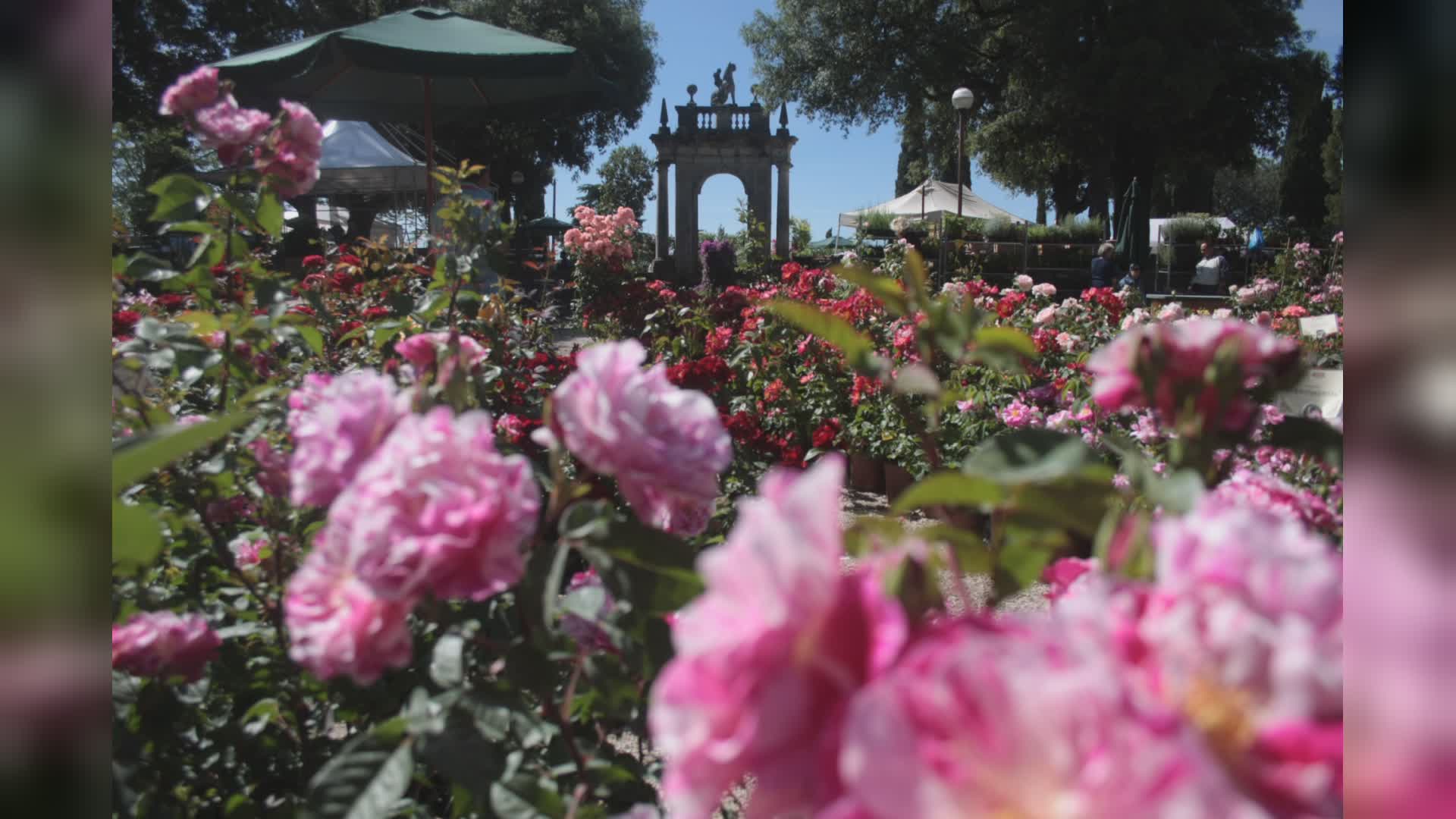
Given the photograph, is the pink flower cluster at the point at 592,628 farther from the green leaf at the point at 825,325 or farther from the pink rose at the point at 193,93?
the pink rose at the point at 193,93

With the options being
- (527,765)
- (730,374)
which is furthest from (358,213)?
(527,765)

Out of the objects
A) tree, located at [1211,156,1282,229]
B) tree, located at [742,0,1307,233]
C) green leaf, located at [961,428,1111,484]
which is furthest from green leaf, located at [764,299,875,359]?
tree, located at [1211,156,1282,229]

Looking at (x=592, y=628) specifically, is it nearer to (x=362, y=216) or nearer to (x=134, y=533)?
(x=134, y=533)

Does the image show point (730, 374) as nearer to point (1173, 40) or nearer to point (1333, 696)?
point (1333, 696)

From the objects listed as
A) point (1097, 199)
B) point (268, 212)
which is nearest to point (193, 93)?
point (268, 212)

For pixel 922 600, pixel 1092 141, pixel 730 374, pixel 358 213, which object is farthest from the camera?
pixel 1092 141

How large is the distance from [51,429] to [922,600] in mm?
439

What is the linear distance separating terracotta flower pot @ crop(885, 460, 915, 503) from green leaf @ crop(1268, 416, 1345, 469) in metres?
3.73

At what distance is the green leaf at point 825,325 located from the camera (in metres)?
0.60

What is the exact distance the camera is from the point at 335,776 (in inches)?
24.0

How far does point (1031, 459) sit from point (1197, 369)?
0.46 ft

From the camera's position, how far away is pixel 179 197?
1212 mm

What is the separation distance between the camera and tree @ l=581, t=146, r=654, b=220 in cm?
4309

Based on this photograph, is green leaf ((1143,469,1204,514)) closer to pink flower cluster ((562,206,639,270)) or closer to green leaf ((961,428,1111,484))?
green leaf ((961,428,1111,484))
